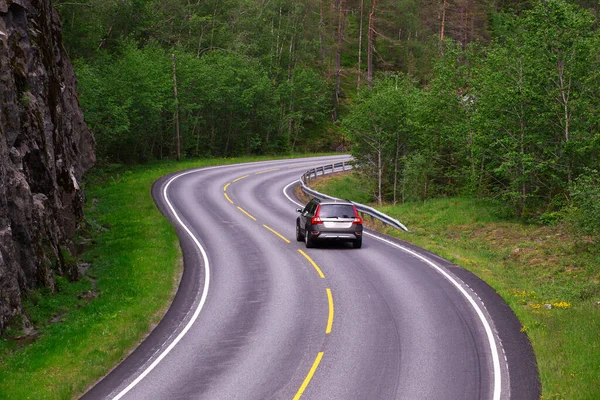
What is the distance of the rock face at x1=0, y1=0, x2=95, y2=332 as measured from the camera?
610 inches

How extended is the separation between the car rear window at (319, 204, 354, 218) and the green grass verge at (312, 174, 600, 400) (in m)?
3.49

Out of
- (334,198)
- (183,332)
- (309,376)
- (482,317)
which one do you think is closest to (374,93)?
(334,198)

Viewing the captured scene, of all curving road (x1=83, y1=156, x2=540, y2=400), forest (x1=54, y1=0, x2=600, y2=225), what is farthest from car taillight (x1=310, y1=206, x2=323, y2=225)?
forest (x1=54, y1=0, x2=600, y2=225)

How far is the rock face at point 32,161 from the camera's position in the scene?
15.5 metres

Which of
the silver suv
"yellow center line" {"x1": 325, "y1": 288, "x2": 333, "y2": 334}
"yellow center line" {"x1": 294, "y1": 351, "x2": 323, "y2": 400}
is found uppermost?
the silver suv

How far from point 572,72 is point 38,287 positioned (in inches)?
863

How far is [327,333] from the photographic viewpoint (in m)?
13.1

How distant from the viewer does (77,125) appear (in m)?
31.8

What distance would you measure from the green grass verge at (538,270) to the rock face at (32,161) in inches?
483

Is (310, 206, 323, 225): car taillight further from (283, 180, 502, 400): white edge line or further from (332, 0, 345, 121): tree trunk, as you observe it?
(332, 0, 345, 121): tree trunk

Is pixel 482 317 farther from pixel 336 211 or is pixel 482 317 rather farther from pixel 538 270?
pixel 336 211

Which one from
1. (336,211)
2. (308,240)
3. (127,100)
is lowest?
(308,240)

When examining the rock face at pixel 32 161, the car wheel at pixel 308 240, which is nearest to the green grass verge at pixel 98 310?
the rock face at pixel 32 161

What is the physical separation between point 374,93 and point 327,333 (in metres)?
28.4
